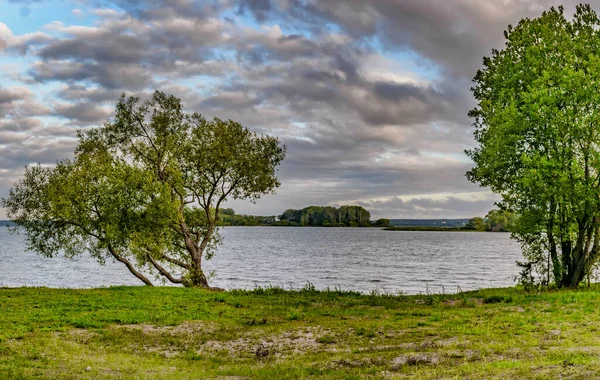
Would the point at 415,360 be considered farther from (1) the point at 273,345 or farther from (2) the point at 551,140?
(2) the point at 551,140

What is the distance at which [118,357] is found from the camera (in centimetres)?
1850

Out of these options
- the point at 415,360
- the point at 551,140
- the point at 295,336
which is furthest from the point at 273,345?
the point at 551,140

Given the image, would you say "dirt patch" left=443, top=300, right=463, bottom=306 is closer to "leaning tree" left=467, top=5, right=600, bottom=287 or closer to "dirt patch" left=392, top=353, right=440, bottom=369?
"leaning tree" left=467, top=5, right=600, bottom=287

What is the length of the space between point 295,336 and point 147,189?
23490mm

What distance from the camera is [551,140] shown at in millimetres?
36125

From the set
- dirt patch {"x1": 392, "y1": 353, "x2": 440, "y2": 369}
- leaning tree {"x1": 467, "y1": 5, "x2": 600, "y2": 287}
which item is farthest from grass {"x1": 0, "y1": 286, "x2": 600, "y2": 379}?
leaning tree {"x1": 467, "y1": 5, "x2": 600, "y2": 287}

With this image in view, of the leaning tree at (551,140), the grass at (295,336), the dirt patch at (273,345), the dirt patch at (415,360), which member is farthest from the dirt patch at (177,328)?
the leaning tree at (551,140)

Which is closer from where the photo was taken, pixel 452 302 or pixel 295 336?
A: pixel 295 336

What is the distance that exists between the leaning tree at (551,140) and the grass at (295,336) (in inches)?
286

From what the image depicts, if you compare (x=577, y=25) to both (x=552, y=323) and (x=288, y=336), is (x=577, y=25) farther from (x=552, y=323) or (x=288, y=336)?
(x=288, y=336)

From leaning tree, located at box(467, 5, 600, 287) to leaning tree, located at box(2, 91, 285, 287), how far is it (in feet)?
66.0

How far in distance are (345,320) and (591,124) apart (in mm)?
22598

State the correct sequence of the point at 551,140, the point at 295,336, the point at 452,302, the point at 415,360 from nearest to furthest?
the point at 415,360 → the point at 295,336 → the point at 452,302 → the point at 551,140

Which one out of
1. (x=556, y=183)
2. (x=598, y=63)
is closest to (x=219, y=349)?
(x=556, y=183)
